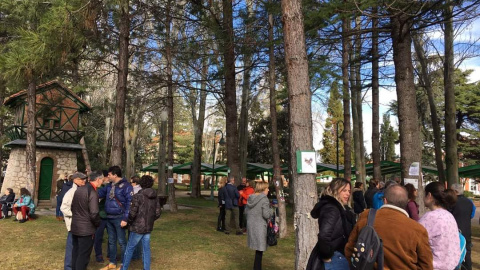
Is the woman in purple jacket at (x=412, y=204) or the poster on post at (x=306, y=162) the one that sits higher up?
the poster on post at (x=306, y=162)

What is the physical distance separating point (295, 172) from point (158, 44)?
10.9 m

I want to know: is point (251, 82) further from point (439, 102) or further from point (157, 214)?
point (439, 102)

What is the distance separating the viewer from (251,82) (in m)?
15.8

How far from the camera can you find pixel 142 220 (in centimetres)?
521

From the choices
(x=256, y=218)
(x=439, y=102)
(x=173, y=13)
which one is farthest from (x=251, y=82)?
(x=439, y=102)

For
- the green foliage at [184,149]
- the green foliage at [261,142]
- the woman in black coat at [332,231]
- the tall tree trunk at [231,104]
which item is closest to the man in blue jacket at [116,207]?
the woman in black coat at [332,231]

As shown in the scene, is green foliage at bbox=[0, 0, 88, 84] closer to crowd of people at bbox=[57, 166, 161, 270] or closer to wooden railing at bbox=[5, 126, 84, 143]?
crowd of people at bbox=[57, 166, 161, 270]

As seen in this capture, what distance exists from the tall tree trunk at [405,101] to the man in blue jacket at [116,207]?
5.14 meters

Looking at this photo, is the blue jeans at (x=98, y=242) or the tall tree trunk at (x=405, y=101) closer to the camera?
the blue jeans at (x=98, y=242)

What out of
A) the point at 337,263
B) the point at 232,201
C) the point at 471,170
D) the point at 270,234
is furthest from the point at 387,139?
the point at 337,263

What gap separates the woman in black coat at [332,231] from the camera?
3.24 meters

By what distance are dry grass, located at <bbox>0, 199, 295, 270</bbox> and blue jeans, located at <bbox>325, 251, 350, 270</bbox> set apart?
332 centimetres

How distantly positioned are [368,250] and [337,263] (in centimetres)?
80

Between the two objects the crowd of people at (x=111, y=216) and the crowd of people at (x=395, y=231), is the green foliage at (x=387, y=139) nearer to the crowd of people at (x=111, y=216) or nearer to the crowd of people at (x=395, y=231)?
the crowd of people at (x=111, y=216)
